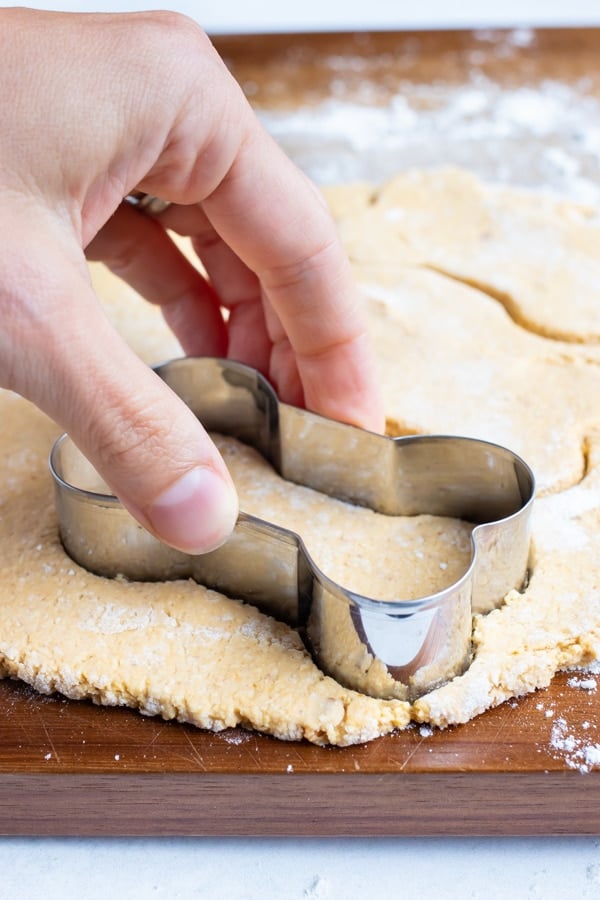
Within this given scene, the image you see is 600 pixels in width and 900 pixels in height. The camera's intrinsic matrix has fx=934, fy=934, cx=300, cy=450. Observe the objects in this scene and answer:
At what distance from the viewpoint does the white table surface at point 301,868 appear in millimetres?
812

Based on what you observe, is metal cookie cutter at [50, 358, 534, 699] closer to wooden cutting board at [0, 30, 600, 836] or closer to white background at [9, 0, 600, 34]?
wooden cutting board at [0, 30, 600, 836]

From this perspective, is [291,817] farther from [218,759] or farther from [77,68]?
[77,68]

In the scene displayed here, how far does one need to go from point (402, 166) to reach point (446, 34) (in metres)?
0.71

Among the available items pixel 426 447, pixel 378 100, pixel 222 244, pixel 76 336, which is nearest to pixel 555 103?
pixel 378 100

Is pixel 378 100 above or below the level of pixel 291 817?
above

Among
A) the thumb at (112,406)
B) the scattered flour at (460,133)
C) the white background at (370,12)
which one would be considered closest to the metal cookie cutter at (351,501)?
the thumb at (112,406)

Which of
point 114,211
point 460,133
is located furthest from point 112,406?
point 460,133

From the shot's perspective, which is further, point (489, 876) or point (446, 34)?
point (446, 34)

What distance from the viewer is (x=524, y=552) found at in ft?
3.01

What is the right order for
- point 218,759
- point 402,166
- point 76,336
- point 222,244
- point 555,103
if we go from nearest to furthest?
point 76,336, point 218,759, point 222,244, point 402,166, point 555,103

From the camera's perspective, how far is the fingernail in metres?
0.72

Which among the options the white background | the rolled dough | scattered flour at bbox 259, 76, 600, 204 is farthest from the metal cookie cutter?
the white background

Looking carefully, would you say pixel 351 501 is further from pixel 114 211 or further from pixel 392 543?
pixel 114 211

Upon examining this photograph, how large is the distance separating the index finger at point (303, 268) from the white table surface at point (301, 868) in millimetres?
469
